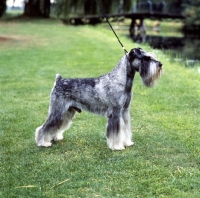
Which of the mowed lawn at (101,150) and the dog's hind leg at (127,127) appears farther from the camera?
the dog's hind leg at (127,127)

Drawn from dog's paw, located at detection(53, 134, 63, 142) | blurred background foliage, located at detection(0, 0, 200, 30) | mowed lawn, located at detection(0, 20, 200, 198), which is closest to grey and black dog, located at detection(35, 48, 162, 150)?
dog's paw, located at detection(53, 134, 63, 142)

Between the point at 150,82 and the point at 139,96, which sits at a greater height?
the point at 150,82

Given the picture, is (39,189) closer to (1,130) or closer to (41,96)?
(1,130)

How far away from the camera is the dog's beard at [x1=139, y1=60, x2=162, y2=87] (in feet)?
21.6

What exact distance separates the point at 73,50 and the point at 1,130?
13.3 meters

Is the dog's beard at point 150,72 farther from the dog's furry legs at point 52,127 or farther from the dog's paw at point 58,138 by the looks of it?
the dog's paw at point 58,138

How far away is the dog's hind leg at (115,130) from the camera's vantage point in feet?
22.7

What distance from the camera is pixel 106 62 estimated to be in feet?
56.8

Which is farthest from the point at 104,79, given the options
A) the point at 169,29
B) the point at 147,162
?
the point at 169,29

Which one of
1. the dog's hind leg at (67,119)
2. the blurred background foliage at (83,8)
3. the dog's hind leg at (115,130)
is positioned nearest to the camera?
the dog's hind leg at (115,130)

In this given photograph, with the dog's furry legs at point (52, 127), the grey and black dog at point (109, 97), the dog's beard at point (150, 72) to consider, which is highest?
the dog's beard at point (150, 72)

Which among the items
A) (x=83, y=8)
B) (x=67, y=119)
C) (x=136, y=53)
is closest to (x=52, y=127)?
(x=67, y=119)

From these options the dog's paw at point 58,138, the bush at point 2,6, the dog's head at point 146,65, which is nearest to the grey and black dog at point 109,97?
the dog's head at point 146,65

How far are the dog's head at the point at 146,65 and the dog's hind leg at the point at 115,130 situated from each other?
29.3 inches
